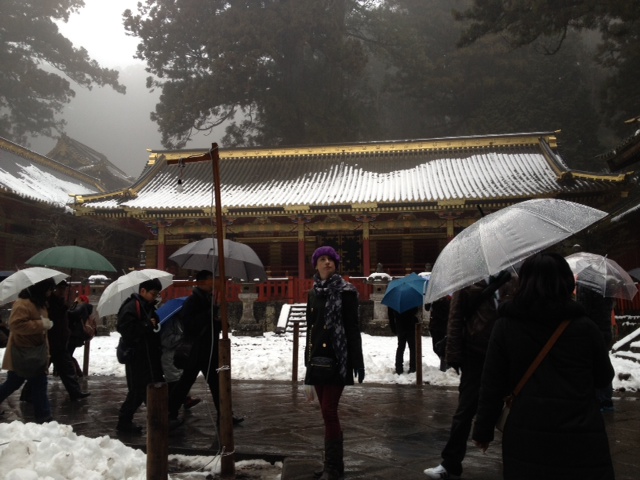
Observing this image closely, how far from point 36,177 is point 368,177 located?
15.1 meters

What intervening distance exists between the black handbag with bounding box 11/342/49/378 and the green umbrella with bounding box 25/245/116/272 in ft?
8.75

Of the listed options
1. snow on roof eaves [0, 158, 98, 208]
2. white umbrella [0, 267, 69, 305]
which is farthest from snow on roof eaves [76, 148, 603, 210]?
white umbrella [0, 267, 69, 305]

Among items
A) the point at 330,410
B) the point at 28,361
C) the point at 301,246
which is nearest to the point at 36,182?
the point at 301,246

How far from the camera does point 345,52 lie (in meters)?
29.7

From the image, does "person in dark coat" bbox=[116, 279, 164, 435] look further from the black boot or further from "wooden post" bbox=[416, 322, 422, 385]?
"wooden post" bbox=[416, 322, 422, 385]

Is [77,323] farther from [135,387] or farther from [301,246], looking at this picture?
[301,246]

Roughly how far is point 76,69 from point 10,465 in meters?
37.5

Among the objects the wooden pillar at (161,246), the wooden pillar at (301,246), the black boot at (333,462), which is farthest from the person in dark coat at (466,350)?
the wooden pillar at (161,246)

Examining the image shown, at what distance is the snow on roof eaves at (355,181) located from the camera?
18.0 m

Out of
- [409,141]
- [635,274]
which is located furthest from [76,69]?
[635,274]

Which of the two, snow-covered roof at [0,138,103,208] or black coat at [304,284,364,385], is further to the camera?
snow-covered roof at [0,138,103,208]

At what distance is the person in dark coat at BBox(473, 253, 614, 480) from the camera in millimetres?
2182

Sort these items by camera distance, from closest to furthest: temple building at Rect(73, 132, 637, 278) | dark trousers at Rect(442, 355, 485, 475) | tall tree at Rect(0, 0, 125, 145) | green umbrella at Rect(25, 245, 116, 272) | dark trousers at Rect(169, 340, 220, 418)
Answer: dark trousers at Rect(442, 355, 485, 475), dark trousers at Rect(169, 340, 220, 418), green umbrella at Rect(25, 245, 116, 272), temple building at Rect(73, 132, 637, 278), tall tree at Rect(0, 0, 125, 145)

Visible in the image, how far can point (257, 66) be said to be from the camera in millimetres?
29172
